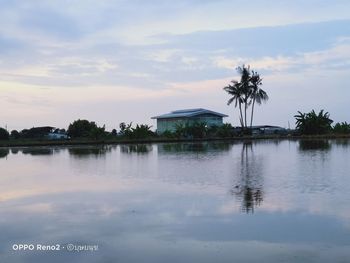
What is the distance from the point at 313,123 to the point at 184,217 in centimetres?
5543

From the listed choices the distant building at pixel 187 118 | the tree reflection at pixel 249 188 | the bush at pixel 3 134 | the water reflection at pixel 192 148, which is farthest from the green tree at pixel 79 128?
the tree reflection at pixel 249 188

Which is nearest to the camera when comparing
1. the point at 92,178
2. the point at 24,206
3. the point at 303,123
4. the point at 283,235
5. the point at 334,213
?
the point at 283,235

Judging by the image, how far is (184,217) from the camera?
31.5ft

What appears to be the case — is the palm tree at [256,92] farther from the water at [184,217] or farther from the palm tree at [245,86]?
the water at [184,217]

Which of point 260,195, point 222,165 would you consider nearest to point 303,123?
point 222,165

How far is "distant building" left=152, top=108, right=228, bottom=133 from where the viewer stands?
259ft

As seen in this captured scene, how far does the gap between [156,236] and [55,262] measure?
72.6 inches

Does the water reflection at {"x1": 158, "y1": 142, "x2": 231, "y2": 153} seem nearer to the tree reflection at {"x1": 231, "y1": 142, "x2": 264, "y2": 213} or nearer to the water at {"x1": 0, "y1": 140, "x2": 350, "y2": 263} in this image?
the tree reflection at {"x1": 231, "y1": 142, "x2": 264, "y2": 213}

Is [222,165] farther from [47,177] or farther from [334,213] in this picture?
[334,213]

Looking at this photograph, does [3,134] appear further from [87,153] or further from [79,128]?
[87,153]

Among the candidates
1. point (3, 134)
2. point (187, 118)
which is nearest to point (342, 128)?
point (187, 118)

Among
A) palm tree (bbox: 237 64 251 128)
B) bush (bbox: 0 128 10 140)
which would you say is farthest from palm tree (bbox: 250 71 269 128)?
bush (bbox: 0 128 10 140)

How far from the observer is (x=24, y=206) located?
11609 millimetres

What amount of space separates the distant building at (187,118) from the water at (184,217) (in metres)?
61.6
